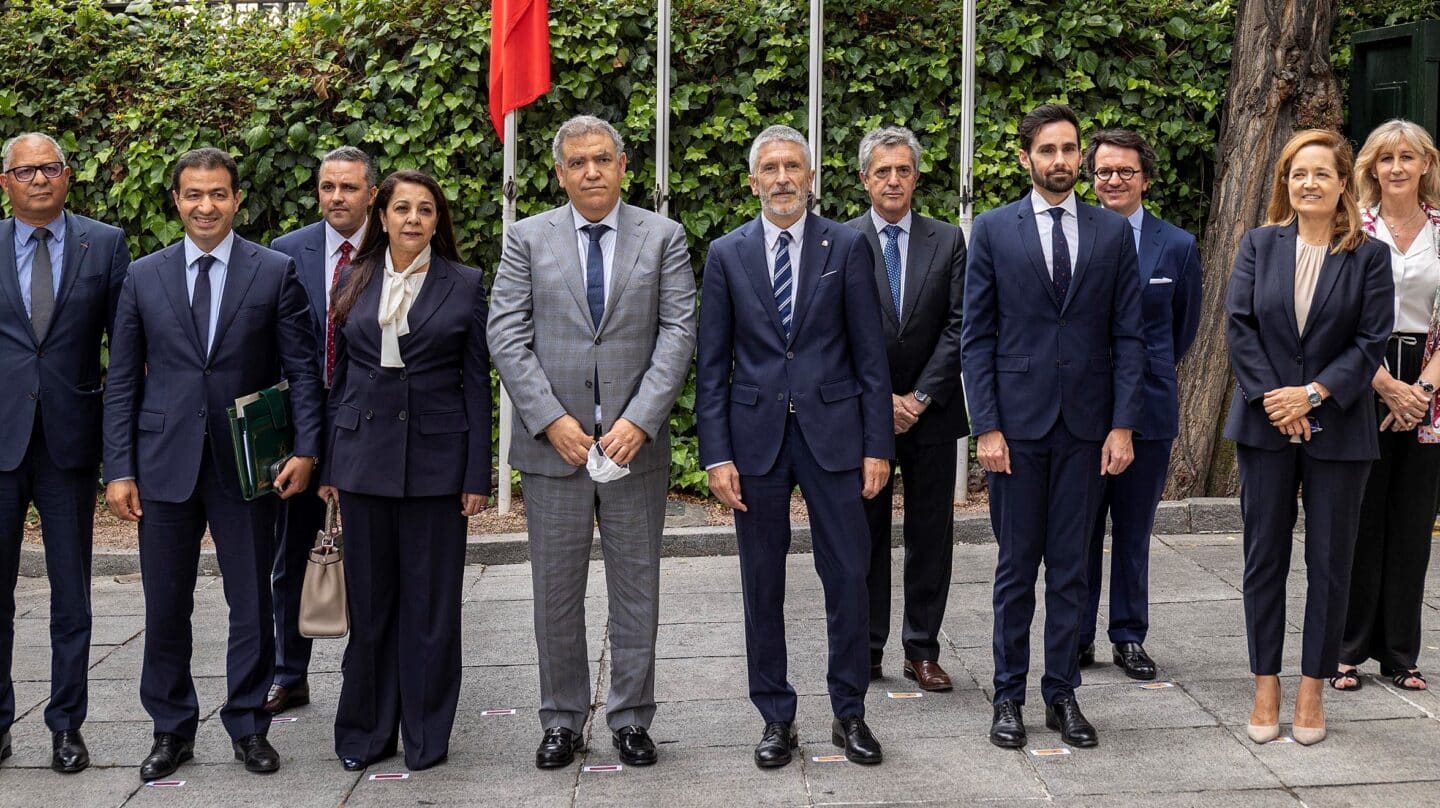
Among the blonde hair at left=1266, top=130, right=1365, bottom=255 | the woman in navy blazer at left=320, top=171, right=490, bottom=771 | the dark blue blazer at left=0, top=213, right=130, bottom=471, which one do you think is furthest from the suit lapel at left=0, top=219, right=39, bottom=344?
the blonde hair at left=1266, top=130, right=1365, bottom=255

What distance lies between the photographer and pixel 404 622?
15.9 feet

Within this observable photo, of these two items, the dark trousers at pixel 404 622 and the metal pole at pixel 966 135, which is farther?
the metal pole at pixel 966 135

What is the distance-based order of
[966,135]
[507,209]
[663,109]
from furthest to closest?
[966,135] → [663,109] → [507,209]

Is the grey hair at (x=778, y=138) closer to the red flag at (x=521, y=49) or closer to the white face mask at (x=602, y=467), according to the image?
the white face mask at (x=602, y=467)

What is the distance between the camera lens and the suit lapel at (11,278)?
486cm

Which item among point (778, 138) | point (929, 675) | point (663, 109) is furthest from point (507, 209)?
point (929, 675)

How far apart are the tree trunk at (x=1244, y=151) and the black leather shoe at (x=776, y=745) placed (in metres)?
4.42

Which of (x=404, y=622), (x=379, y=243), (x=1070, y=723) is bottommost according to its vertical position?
(x=1070, y=723)

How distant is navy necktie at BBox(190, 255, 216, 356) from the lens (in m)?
4.79

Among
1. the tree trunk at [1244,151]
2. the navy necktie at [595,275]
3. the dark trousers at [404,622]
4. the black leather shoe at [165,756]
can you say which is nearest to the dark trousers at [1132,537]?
the navy necktie at [595,275]

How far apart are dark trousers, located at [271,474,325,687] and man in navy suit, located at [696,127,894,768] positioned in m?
1.64

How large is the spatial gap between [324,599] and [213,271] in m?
1.17

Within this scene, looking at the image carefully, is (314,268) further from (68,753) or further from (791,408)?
(791,408)

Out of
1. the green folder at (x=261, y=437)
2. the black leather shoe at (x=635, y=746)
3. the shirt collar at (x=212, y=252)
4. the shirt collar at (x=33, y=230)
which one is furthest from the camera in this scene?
the shirt collar at (x=33, y=230)
